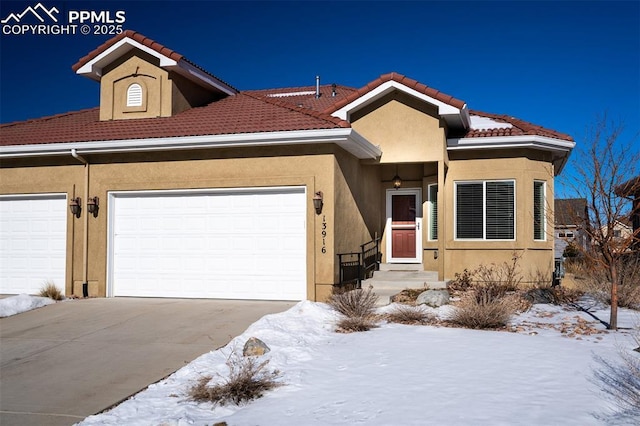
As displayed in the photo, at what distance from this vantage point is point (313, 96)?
19375mm

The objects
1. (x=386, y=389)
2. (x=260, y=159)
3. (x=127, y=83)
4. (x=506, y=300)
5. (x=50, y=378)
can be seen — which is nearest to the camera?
(x=386, y=389)

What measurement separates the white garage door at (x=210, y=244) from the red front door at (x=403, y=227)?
4.41 m

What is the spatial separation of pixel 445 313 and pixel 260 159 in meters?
4.97

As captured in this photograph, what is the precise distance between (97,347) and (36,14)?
10387 mm

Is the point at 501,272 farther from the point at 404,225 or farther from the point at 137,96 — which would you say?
the point at 137,96

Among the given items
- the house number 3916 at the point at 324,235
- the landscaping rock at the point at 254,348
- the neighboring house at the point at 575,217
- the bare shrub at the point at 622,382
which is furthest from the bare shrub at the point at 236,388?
the neighboring house at the point at 575,217

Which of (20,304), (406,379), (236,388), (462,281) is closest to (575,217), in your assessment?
(462,281)

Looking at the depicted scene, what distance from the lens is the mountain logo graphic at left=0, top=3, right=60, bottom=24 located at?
48.2ft

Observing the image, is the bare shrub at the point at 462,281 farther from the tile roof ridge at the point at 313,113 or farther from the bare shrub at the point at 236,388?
the bare shrub at the point at 236,388

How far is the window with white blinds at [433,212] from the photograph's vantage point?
48.2 feet

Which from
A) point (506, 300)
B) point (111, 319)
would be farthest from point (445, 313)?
point (111, 319)

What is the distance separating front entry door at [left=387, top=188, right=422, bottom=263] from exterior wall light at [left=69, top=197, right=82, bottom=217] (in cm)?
789

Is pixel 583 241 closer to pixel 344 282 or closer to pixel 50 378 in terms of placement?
pixel 344 282

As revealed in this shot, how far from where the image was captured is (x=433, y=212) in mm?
14750
